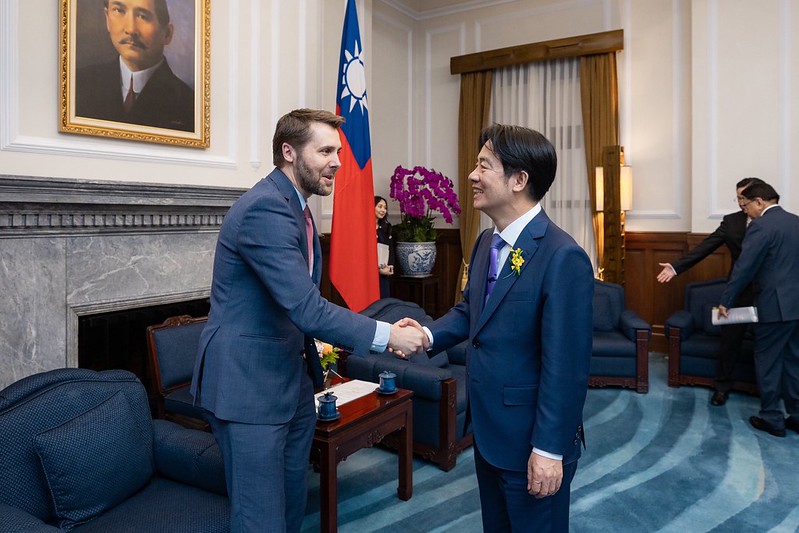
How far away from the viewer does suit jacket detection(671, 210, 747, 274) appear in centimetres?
482

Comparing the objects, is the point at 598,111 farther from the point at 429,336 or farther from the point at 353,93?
the point at 429,336

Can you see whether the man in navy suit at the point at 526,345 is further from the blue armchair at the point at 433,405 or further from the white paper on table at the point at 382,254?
the white paper on table at the point at 382,254

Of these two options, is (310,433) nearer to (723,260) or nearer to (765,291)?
(765,291)

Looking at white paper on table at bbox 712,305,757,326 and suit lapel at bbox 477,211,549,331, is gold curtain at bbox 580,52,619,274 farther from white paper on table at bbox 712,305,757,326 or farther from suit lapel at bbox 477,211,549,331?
suit lapel at bbox 477,211,549,331

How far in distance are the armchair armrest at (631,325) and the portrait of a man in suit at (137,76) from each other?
12.5 ft

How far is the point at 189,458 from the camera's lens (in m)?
2.23

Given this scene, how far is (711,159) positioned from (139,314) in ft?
16.8

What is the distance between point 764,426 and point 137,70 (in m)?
4.77

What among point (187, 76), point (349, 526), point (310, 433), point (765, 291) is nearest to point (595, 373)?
point (765, 291)

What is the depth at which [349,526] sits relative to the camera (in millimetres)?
2764

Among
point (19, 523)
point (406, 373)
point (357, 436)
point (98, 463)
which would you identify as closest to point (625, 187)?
point (406, 373)

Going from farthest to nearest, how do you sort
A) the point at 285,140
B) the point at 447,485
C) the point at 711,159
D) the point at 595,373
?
1. the point at 711,159
2. the point at 595,373
3. the point at 447,485
4. the point at 285,140

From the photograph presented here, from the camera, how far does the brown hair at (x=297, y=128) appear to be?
6.21 ft

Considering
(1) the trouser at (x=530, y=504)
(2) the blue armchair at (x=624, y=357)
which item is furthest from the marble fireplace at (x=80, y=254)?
(2) the blue armchair at (x=624, y=357)
